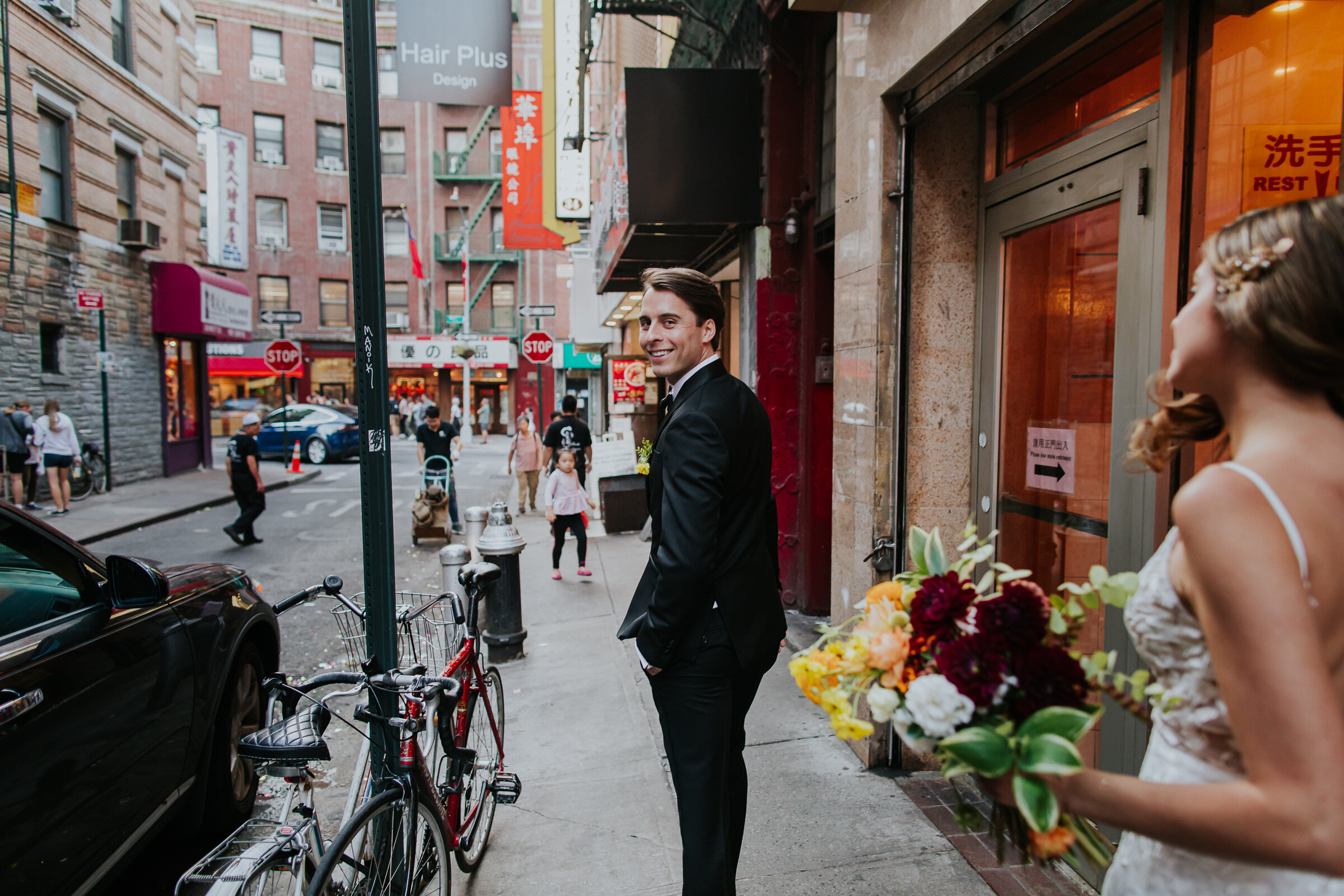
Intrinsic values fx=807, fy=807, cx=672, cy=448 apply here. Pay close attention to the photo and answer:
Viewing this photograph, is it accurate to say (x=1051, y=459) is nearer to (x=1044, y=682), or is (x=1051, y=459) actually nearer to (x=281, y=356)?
(x=1044, y=682)

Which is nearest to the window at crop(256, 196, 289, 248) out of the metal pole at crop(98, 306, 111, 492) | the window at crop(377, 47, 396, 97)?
the window at crop(377, 47, 396, 97)

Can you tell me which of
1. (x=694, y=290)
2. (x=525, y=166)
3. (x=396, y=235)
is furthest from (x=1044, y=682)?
(x=396, y=235)

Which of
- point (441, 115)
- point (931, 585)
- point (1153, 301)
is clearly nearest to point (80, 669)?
point (931, 585)

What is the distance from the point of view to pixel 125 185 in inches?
674

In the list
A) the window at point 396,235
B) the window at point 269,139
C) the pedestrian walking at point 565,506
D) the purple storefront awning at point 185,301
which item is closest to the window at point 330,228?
the window at point 396,235

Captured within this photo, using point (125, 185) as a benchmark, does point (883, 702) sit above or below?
below

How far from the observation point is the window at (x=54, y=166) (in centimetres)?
1431

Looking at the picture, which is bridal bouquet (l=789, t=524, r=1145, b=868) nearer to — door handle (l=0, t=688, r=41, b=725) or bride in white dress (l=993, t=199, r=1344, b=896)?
bride in white dress (l=993, t=199, r=1344, b=896)

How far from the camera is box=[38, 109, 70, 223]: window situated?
14312 millimetres

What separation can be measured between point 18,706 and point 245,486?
9.14 m

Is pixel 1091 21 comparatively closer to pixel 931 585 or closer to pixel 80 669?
pixel 931 585

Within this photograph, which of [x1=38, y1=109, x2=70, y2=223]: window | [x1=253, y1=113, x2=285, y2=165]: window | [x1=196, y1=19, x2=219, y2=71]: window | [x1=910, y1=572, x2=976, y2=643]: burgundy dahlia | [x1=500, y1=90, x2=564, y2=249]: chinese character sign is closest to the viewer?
[x1=910, y1=572, x2=976, y2=643]: burgundy dahlia

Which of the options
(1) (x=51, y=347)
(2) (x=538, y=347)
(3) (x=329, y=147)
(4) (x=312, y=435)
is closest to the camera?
(1) (x=51, y=347)

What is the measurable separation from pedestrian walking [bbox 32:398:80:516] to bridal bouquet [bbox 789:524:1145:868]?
1527 cm
